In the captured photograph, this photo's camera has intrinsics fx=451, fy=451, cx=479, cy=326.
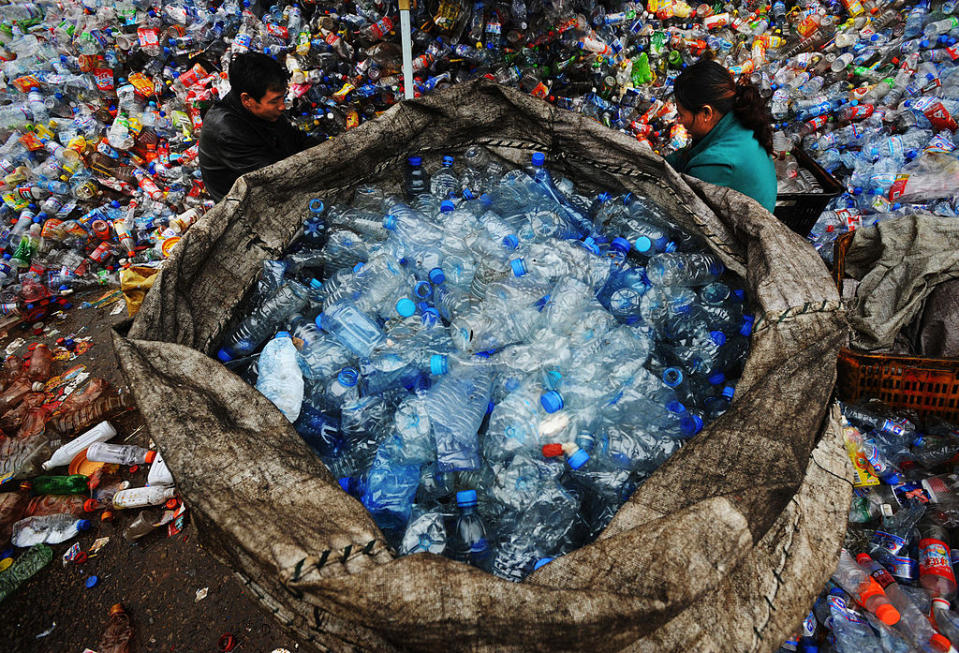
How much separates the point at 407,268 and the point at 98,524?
2.36 metres

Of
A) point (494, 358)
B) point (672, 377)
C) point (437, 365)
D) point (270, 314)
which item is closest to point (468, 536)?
point (437, 365)

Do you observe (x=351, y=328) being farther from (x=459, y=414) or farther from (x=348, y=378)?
(x=459, y=414)

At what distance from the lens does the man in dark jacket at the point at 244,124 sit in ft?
8.83

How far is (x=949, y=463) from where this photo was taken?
2.23m

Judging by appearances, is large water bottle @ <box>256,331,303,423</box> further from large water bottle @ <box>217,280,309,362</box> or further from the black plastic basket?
the black plastic basket

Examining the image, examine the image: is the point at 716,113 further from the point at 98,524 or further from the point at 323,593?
the point at 98,524

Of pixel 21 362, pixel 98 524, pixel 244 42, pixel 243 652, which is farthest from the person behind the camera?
pixel 244 42

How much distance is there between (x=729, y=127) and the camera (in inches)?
96.4

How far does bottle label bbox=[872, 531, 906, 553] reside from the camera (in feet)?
6.43

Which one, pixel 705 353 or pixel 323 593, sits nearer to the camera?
pixel 323 593

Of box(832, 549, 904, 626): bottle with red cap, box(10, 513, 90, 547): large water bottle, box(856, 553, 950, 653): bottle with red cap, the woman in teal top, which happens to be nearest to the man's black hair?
the woman in teal top

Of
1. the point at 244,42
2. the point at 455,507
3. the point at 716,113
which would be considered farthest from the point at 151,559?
the point at 244,42

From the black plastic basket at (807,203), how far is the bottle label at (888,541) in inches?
69.2

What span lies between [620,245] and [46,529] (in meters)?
3.59
